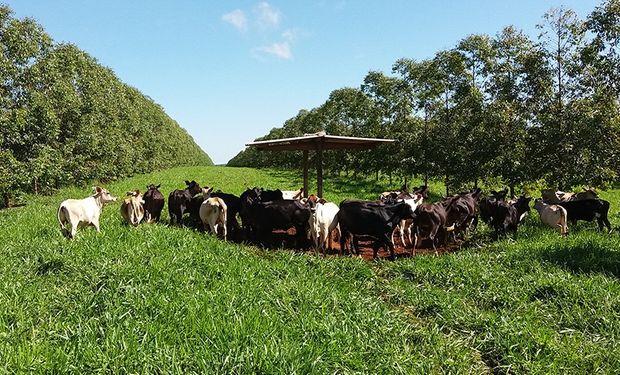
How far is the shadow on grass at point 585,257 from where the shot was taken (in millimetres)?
7543

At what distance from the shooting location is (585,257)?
8.10 m

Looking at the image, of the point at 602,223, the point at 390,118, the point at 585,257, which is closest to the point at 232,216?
the point at 585,257

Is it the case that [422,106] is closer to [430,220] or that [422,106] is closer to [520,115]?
[520,115]

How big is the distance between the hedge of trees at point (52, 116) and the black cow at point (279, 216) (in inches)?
398

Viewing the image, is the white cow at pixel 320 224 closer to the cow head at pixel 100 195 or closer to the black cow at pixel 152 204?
the black cow at pixel 152 204

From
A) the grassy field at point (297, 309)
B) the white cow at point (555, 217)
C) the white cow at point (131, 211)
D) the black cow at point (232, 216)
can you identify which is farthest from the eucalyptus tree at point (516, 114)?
the white cow at point (131, 211)

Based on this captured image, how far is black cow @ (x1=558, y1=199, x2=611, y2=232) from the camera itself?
11.0 meters

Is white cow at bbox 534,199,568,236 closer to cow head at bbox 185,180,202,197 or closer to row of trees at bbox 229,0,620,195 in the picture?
row of trees at bbox 229,0,620,195

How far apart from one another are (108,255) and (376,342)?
4.92 m

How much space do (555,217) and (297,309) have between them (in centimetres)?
840

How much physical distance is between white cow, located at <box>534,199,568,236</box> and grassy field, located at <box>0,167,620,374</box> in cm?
166

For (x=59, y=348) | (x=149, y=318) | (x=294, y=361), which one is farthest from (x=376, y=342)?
(x=59, y=348)

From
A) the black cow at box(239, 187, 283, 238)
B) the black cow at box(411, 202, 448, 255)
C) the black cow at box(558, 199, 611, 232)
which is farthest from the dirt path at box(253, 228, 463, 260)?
the black cow at box(558, 199, 611, 232)

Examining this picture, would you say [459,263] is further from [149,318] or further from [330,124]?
[330,124]
